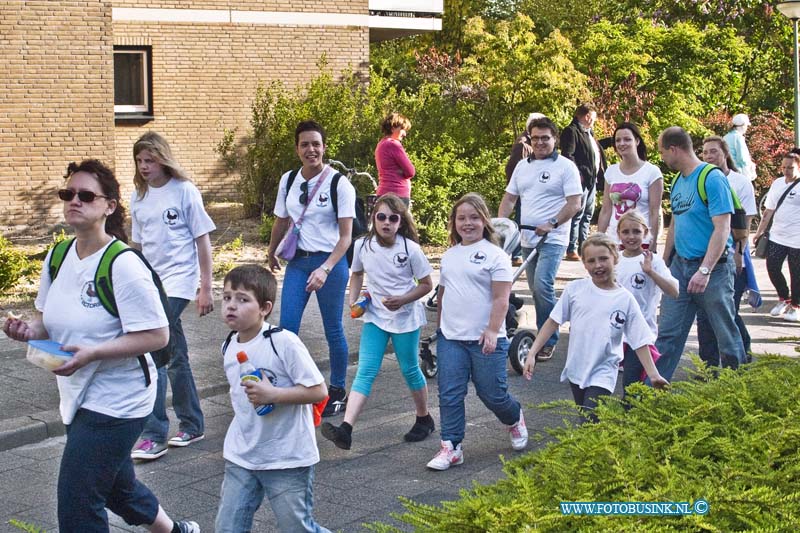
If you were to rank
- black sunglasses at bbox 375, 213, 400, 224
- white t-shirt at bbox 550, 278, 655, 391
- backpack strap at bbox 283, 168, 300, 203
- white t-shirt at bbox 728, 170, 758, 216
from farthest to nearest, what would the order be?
1. white t-shirt at bbox 728, 170, 758, 216
2. backpack strap at bbox 283, 168, 300, 203
3. black sunglasses at bbox 375, 213, 400, 224
4. white t-shirt at bbox 550, 278, 655, 391

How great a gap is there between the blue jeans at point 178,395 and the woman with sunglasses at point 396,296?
3.34ft

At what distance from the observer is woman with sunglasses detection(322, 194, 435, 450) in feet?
24.8

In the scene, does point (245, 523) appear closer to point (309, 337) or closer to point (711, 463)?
point (711, 463)

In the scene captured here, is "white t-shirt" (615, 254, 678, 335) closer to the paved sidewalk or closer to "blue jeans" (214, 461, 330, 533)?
the paved sidewalk

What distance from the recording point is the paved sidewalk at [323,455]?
633 cm

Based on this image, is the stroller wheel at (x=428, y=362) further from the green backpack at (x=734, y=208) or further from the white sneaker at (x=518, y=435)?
the green backpack at (x=734, y=208)

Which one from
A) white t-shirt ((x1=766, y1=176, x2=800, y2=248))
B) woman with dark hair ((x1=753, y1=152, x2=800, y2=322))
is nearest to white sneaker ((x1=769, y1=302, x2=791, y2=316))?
woman with dark hair ((x1=753, y1=152, x2=800, y2=322))

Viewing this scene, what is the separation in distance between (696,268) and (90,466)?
488 centimetres

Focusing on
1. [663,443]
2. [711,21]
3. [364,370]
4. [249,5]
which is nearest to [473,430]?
[364,370]

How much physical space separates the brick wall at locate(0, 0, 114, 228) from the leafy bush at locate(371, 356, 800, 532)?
17336 millimetres

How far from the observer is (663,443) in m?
3.84

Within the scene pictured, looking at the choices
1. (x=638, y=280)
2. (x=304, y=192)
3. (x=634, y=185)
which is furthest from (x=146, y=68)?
(x=638, y=280)

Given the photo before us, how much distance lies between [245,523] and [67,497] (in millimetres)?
698

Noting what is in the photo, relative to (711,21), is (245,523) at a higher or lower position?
lower
